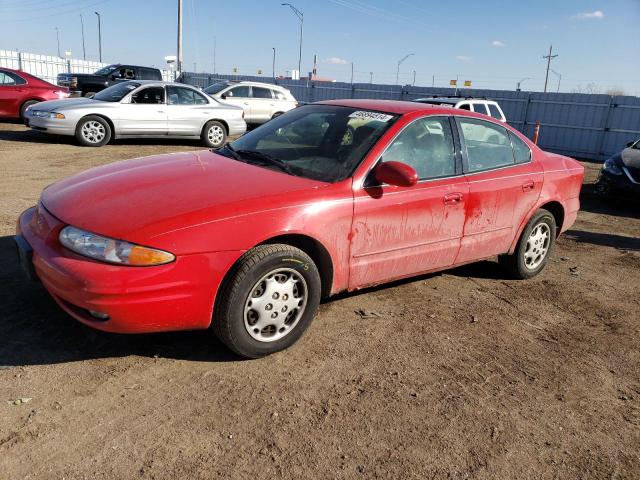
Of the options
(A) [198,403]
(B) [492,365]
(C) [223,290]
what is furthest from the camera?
(B) [492,365]

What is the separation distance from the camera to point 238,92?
57.0 feet

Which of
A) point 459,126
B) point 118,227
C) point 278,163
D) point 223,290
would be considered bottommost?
point 223,290

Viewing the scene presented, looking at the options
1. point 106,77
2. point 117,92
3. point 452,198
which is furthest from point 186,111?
point 452,198

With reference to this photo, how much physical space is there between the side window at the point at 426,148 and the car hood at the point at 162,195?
2.55ft

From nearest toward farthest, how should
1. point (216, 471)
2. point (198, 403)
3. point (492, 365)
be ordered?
point (216, 471) < point (198, 403) < point (492, 365)

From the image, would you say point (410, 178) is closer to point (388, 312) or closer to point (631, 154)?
point (388, 312)

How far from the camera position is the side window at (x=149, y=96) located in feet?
39.7

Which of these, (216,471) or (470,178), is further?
(470,178)

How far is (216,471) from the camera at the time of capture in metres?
2.40

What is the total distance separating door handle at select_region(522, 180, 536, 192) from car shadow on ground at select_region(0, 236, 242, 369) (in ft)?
9.72

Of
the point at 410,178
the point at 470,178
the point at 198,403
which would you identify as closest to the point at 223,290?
the point at 198,403

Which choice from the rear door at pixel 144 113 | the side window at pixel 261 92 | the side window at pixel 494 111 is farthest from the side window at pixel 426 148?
the side window at pixel 261 92

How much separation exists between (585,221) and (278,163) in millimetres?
6220

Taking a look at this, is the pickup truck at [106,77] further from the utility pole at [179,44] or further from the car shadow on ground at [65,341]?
the car shadow on ground at [65,341]
